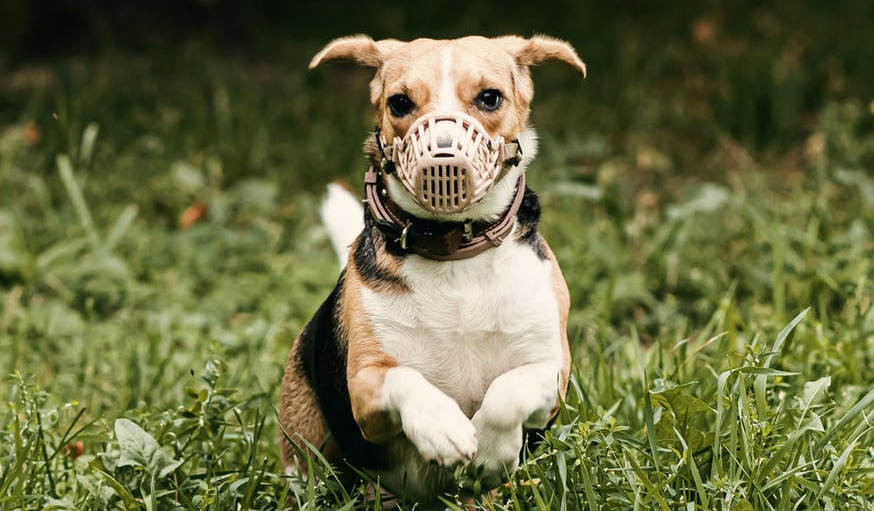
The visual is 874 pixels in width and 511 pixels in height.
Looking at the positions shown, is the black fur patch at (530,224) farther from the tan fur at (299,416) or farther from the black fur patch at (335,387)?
the tan fur at (299,416)

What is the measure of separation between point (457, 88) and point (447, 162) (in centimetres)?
31

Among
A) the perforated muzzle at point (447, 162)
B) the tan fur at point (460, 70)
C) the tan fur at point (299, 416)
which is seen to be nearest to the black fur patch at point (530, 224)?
the tan fur at point (460, 70)

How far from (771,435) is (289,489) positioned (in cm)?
135

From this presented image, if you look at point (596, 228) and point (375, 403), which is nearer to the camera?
point (375, 403)

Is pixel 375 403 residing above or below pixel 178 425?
above

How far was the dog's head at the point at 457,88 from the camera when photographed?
271 centimetres

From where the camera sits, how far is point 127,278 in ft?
17.0

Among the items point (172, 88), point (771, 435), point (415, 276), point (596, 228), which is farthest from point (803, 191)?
point (172, 88)

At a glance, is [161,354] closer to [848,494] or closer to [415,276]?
[415,276]

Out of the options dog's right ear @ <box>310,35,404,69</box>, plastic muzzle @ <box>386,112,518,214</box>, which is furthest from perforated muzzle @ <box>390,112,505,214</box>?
dog's right ear @ <box>310,35,404,69</box>

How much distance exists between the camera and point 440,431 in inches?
98.7

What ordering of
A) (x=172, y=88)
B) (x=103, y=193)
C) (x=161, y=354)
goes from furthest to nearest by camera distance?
(x=172, y=88) < (x=103, y=193) < (x=161, y=354)

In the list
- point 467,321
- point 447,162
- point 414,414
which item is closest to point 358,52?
point 447,162

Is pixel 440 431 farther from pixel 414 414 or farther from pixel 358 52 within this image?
pixel 358 52
